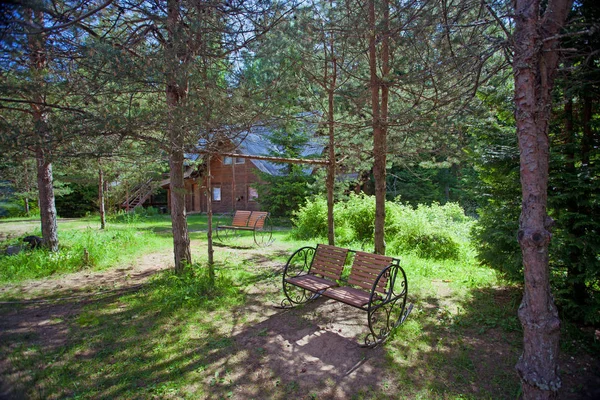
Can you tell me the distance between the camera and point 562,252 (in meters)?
4.09

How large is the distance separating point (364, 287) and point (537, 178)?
8.26 ft

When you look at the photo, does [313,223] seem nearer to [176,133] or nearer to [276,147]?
[276,147]

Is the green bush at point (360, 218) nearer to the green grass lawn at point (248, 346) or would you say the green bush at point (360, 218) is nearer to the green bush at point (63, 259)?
the green grass lawn at point (248, 346)

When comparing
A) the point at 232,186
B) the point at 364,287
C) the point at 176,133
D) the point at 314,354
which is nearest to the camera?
the point at 314,354

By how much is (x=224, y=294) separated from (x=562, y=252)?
486cm

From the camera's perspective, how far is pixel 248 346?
12.9 feet

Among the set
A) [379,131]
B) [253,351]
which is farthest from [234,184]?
[253,351]

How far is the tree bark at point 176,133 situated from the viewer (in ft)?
13.8

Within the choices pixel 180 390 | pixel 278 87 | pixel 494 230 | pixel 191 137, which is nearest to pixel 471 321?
pixel 494 230

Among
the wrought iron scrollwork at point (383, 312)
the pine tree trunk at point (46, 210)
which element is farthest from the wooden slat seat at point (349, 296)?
the pine tree trunk at point (46, 210)

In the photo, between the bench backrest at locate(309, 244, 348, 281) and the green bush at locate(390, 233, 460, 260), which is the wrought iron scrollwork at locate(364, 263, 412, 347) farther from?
the green bush at locate(390, 233, 460, 260)

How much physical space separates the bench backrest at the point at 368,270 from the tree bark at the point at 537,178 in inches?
70.5

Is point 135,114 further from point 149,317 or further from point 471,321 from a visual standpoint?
point 471,321

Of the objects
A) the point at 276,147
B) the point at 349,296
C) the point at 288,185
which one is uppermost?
the point at 276,147
